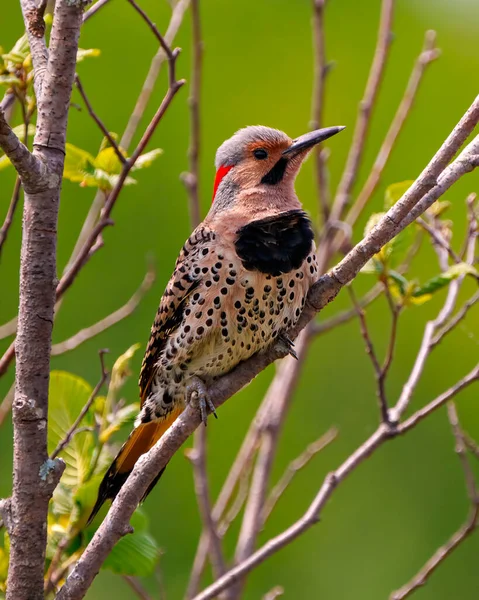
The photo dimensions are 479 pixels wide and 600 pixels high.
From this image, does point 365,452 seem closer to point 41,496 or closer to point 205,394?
point 205,394

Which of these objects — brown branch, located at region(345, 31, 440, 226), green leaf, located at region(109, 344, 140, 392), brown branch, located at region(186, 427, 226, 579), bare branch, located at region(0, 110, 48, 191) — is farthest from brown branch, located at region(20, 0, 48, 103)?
brown branch, located at region(345, 31, 440, 226)

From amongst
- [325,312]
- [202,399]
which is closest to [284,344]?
[202,399]

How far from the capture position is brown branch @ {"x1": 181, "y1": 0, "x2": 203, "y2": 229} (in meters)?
3.10

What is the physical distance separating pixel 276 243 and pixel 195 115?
561 mm

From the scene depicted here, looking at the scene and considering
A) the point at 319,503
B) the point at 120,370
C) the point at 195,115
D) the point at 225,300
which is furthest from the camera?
the point at 195,115

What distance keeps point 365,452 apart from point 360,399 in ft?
14.8

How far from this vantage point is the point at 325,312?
7.37 meters

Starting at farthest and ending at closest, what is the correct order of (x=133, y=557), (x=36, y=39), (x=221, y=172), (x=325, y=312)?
1. (x=325, y=312)
2. (x=221, y=172)
3. (x=133, y=557)
4. (x=36, y=39)

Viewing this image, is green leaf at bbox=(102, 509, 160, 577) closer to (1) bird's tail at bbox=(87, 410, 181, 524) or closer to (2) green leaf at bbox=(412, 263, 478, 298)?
(1) bird's tail at bbox=(87, 410, 181, 524)

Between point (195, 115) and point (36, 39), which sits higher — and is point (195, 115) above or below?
below

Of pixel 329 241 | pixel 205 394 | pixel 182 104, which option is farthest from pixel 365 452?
pixel 182 104

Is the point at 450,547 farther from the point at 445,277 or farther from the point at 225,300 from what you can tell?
the point at 225,300

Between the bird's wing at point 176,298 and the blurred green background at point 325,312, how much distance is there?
Result: 10.1 feet

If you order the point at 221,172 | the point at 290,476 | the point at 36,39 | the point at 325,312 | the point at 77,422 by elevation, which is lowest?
the point at 325,312
